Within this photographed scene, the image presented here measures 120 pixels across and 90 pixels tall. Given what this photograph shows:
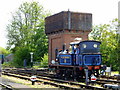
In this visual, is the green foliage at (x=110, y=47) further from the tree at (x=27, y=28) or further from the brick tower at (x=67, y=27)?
the tree at (x=27, y=28)

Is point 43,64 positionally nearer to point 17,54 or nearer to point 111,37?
point 17,54

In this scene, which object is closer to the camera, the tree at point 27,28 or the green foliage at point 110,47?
the green foliage at point 110,47

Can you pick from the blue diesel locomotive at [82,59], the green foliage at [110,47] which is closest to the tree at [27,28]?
the green foliage at [110,47]

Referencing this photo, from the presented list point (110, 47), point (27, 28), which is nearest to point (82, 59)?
point (110, 47)

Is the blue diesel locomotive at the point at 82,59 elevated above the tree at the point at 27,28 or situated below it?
below

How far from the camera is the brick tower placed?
39844 millimetres

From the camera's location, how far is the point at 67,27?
131ft

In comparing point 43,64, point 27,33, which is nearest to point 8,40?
point 27,33

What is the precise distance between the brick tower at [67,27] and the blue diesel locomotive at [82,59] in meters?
16.5

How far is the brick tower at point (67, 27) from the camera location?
131 feet

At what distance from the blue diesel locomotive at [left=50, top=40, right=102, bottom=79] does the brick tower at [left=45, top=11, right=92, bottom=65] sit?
16.5m

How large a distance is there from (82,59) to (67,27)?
19.6 meters

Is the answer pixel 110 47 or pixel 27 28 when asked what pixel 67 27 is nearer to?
pixel 110 47

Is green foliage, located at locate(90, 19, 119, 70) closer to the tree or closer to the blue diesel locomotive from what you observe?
the blue diesel locomotive
